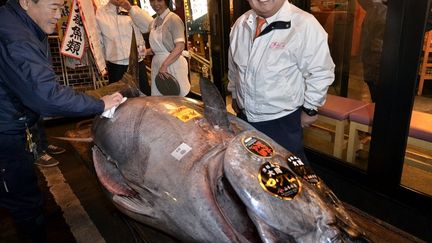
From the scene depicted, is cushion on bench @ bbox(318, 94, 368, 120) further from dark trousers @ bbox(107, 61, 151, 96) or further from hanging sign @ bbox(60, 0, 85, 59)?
hanging sign @ bbox(60, 0, 85, 59)

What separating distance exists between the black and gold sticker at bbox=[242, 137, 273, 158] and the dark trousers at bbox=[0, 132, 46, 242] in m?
1.71

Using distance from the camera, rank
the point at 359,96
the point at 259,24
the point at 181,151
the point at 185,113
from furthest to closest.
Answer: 1. the point at 359,96
2. the point at 259,24
3. the point at 185,113
4. the point at 181,151

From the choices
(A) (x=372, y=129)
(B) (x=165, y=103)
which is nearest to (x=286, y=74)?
(B) (x=165, y=103)

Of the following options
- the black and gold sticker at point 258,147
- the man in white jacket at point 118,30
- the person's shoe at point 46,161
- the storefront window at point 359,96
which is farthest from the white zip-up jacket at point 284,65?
the person's shoe at point 46,161

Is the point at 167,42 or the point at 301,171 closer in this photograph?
the point at 301,171

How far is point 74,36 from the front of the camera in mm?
4727

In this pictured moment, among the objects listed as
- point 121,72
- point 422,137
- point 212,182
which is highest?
point 212,182

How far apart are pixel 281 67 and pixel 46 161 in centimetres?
342

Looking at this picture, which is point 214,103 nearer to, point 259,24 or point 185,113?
point 185,113

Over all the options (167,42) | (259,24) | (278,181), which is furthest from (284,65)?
(167,42)

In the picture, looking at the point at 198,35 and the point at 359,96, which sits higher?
the point at 198,35

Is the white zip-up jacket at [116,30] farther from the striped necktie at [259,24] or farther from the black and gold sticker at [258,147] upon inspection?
the black and gold sticker at [258,147]

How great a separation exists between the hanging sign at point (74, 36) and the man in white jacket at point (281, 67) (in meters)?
3.02

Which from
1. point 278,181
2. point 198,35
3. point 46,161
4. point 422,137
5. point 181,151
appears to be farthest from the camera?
point 198,35
